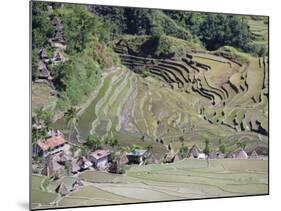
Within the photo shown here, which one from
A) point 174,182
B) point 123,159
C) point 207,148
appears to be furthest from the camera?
point 207,148

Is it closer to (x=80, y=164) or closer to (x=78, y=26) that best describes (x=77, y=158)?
(x=80, y=164)

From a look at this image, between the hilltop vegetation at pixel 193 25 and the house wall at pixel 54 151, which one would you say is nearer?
the house wall at pixel 54 151

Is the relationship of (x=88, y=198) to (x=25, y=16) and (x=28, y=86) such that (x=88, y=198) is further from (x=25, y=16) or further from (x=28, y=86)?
(x=25, y=16)

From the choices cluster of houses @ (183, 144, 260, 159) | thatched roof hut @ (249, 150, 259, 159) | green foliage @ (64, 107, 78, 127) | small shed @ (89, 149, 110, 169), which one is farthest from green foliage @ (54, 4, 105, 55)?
thatched roof hut @ (249, 150, 259, 159)

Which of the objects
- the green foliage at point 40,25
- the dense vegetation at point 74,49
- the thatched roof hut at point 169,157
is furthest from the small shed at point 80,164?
the green foliage at point 40,25

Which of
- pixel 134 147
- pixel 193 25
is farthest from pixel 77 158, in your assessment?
pixel 193 25

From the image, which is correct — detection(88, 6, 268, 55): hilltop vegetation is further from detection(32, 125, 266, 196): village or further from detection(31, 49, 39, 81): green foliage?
detection(32, 125, 266, 196): village

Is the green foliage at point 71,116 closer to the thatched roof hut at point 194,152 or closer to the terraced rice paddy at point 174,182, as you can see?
the terraced rice paddy at point 174,182
